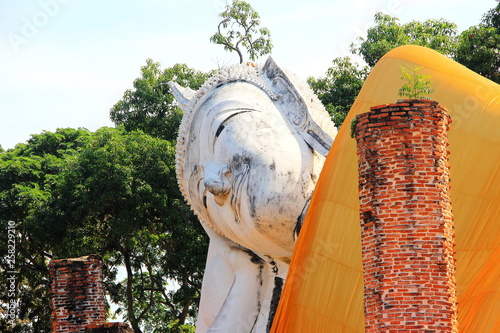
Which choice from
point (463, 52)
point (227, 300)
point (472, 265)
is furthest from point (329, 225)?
point (463, 52)

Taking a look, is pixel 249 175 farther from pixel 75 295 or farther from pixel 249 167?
pixel 75 295

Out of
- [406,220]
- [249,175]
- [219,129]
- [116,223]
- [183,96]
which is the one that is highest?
[116,223]

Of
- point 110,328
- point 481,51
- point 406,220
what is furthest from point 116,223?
point 406,220

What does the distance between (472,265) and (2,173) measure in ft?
60.3

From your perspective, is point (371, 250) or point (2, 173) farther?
point (2, 173)

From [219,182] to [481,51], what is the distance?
1042 cm

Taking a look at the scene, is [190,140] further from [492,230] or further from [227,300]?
[492,230]

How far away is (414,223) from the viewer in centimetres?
895

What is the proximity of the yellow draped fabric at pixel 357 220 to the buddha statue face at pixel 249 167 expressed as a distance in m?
1.38

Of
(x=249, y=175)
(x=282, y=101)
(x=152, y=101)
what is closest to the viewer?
(x=249, y=175)

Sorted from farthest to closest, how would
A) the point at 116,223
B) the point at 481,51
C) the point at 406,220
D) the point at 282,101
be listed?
the point at 116,223
the point at 481,51
the point at 282,101
the point at 406,220

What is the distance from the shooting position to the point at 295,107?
1416 cm

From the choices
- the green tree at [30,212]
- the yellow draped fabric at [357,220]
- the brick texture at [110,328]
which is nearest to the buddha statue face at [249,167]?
the yellow draped fabric at [357,220]

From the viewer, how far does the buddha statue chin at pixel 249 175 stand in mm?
13281
